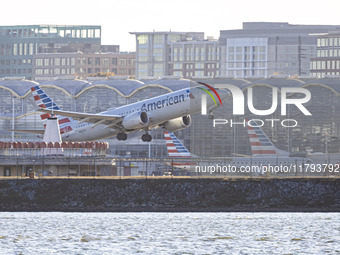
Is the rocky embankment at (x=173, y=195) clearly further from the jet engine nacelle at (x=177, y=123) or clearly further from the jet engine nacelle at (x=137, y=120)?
the jet engine nacelle at (x=177, y=123)

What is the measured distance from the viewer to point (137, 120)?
134250 millimetres

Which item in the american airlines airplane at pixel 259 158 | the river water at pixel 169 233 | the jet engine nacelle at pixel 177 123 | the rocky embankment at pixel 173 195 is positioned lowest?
the river water at pixel 169 233

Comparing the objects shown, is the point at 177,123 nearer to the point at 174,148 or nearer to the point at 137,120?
the point at 137,120

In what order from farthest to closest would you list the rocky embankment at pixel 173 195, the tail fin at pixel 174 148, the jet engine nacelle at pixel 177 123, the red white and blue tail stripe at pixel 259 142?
the tail fin at pixel 174 148 → the red white and blue tail stripe at pixel 259 142 → the jet engine nacelle at pixel 177 123 → the rocky embankment at pixel 173 195

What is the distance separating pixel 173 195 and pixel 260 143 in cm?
2502

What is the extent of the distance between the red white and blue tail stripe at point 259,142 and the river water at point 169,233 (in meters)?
25.3

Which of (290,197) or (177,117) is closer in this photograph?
(290,197)

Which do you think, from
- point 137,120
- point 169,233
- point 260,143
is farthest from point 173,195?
point 260,143

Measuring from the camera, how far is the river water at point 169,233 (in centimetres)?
8056

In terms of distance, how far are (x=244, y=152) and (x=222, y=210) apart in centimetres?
3357

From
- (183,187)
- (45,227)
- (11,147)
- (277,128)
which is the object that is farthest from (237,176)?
(11,147)

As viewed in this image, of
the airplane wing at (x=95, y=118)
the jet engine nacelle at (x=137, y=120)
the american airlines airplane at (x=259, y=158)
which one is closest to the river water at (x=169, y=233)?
the american airlines airplane at (x=259, y=158)

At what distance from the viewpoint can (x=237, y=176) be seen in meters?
122

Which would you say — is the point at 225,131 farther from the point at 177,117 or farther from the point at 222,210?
the point at 222,210
